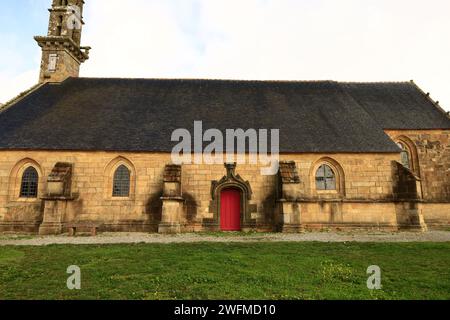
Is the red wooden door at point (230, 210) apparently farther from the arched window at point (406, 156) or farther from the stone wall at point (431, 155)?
the arched window at point (406, 156)

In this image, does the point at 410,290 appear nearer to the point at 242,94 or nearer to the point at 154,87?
the point at 242,94

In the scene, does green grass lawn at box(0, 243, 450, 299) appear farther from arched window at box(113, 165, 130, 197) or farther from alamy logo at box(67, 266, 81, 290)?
arched window at box(113, 165, 130, 197)

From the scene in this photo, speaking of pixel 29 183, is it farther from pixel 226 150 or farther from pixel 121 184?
pixel 226 150

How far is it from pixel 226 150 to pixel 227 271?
10.9 meters

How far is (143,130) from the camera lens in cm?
1939

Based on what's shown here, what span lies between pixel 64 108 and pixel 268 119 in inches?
542

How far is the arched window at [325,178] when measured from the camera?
18.5 metres

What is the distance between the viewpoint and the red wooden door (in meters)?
17.8

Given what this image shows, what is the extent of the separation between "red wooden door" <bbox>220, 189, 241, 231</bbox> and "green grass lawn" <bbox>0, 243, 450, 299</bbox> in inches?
236

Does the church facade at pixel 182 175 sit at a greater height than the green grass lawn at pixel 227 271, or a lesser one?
greater

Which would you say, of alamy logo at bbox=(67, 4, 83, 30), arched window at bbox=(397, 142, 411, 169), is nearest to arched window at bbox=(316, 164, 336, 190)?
arched window at bbox=(397, 142, 411, 169)

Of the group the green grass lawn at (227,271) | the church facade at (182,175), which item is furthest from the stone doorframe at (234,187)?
the green grass lawn at (227,271)

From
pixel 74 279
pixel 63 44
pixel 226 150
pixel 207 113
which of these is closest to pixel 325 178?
pixel 226 150
